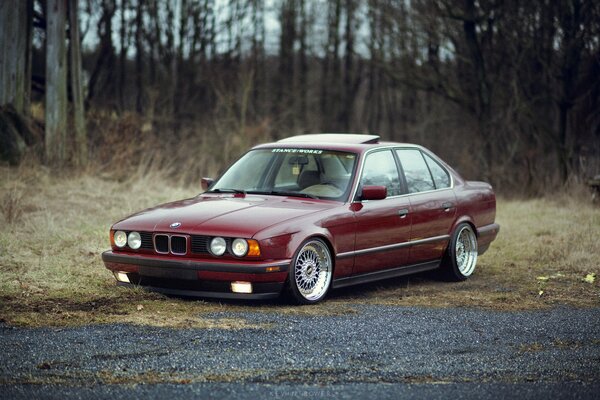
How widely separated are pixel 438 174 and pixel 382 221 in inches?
61.6

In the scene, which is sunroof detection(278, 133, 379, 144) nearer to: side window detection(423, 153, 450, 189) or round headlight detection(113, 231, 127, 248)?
side window detection(423, 153, 450, 189)

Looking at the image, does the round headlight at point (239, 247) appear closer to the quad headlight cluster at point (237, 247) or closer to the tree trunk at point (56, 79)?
the quad headlight cluster at point (237, 247)

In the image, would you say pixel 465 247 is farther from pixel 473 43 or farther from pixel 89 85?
pixel 89 85

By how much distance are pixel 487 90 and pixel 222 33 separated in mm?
14003

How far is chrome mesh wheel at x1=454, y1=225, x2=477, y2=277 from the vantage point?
10594 millimetres

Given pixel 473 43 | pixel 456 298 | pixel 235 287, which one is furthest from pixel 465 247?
pixel 473 43

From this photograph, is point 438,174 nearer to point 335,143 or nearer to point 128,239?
point 335,143

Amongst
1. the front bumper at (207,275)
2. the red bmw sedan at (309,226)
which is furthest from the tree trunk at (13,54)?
the front bumper at (207,275)

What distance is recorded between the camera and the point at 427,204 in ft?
33.0

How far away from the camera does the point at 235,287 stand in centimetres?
820

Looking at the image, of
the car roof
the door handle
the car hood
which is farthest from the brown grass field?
the car roof

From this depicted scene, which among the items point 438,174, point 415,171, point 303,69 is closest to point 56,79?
point 438,174

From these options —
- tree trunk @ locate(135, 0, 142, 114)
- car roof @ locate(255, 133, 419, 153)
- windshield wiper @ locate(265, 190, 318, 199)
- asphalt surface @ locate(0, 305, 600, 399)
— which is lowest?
asphalt surface @ locate(0, 305, 600, 399)

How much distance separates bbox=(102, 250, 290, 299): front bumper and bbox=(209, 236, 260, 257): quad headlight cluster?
9 cm
